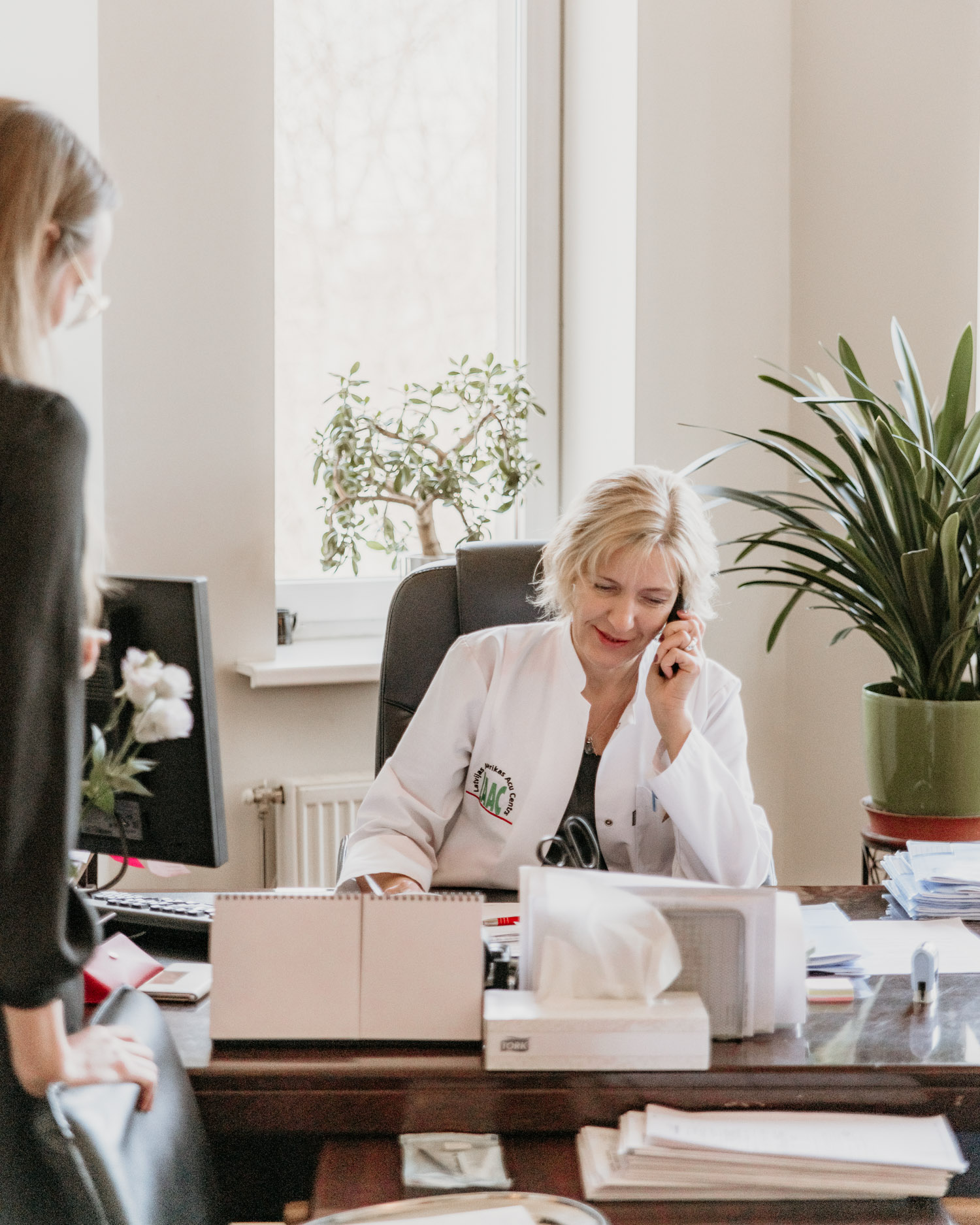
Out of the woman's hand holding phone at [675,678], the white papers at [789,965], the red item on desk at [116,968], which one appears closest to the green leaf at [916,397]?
the woman's hand holding phone at [675,678]

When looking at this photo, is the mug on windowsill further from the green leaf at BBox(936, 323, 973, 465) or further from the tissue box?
the tissue box

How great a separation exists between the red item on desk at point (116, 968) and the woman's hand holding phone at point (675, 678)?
31.1 inches

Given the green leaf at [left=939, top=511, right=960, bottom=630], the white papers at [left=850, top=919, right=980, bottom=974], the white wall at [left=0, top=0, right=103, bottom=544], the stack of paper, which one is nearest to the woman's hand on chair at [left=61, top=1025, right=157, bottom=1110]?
the stack of paper

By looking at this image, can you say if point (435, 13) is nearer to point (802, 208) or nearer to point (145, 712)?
point (802, 208)

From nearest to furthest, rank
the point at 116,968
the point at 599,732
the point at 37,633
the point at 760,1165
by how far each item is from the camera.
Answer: the point at 37,633 → the point at 760,1165 → the point at 116,968 → the point at 599,732

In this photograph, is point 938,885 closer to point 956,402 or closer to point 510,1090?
point 510,1090

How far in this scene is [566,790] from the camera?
1.97m

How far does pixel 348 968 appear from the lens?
127cm

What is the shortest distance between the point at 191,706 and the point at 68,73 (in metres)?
1.68

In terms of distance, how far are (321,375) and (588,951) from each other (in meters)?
2.14

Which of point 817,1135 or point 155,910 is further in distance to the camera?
point 155,910

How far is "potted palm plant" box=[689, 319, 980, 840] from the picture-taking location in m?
2.35

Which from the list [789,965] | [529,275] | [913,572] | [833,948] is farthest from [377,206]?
[789,965]

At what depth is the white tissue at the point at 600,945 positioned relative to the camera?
1257 millimetres
